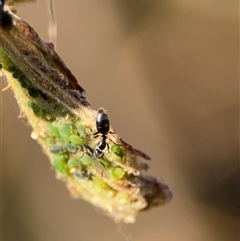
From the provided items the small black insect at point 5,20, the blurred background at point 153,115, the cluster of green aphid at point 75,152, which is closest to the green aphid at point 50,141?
the cluster of green aphid at point 75,152

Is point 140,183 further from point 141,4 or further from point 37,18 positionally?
point 37,18

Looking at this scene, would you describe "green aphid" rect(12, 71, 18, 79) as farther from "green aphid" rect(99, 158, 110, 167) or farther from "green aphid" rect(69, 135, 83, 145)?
"green aphid" rect(99, 158, 110, 167)

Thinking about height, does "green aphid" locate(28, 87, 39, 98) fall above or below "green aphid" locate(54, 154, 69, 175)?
below

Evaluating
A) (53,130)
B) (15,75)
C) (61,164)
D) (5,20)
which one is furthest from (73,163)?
(5,20)

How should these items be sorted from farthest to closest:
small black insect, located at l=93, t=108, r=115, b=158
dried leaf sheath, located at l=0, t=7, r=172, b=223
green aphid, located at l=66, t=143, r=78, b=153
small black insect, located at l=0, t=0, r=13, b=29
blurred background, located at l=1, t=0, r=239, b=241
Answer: blurred background, located at l=1, t=0, r=239, b=241
green aphid, located at l=66, t=143, r=78, b=153
small black insect, located at l=93, t=108, r=115, b=158
dried leaf sheath, located at l=0, t=7, r=172, b=223
small black insect, located at l=0, t=0, r=13, b=29

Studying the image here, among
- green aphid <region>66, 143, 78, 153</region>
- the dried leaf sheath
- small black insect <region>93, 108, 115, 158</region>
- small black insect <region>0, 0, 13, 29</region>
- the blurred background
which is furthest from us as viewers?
the blurred background

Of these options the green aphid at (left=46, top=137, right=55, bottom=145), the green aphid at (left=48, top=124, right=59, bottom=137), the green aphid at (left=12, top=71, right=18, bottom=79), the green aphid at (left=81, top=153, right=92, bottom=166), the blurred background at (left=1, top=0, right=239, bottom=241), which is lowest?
the green aphid at (left=12, top=71, right=18, bottom=79)

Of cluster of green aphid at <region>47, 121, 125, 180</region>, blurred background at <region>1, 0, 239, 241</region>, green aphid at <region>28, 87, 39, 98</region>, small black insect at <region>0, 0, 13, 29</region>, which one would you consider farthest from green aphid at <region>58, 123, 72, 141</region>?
blurred background at <region>1, 0, 239, 241</region>

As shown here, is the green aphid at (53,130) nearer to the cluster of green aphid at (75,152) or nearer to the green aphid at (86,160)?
the cluster of green aphid at (75,152)

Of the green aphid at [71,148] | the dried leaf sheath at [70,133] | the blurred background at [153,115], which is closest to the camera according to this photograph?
the dried leaf sheath at [70,133]
